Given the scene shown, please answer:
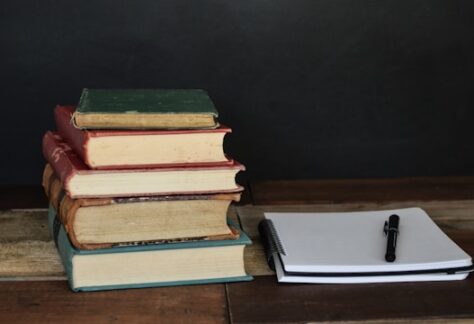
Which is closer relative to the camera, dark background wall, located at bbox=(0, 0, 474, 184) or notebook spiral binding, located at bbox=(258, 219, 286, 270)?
notebook spiral binding, located at bbox=(258, 219, 286, 270)

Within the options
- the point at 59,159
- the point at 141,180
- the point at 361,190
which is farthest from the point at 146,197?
the point at 361,190

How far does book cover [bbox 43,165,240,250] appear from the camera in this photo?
845 millimetres

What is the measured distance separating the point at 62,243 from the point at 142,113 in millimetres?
209

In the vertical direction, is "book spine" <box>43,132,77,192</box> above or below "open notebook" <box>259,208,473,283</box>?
above

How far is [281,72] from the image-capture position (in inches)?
53.9

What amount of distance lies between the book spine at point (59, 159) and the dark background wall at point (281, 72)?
13.0 inches

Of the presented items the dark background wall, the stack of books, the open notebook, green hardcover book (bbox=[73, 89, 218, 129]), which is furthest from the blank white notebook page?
the dark background wall

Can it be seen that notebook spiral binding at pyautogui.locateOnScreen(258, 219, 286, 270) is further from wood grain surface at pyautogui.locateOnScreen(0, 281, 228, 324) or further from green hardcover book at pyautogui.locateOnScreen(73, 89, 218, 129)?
green hardcover book at pyautogui.locateOnScreen(73, 89, 218, 129)

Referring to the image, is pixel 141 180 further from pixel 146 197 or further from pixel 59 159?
pixel 59 159

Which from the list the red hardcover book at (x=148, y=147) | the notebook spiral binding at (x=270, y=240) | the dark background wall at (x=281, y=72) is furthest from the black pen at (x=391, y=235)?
the dark background wall at (x=281, y=72)

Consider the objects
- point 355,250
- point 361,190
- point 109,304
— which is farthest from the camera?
point 361,190

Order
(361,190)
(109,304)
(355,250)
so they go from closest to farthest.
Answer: (109,304), (355,250), (361,190)

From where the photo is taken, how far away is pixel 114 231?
0.86 meters

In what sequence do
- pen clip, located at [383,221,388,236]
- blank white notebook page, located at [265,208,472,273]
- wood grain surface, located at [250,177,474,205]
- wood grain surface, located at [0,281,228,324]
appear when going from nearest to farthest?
wood grain surface, located at [0,281,228,324] < blank white notebook page, located at [265,208,472,273] < pen clip, located at [383,221,388,236] < wood grain surface, located at [250,177,474,205]
